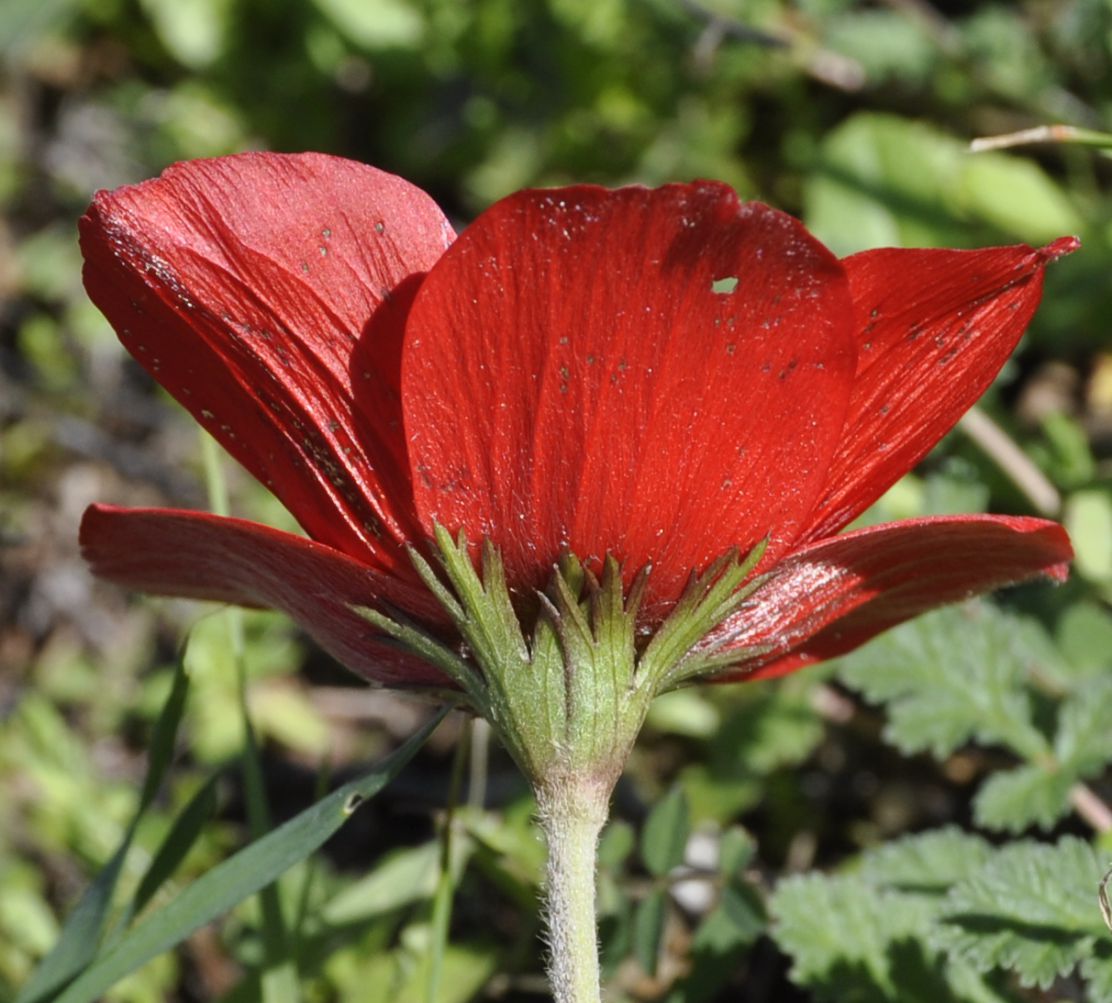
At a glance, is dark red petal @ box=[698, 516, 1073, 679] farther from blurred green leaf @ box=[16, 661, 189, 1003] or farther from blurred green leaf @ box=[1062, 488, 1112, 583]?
blurred green leaf @ box=[1062, 488, 1112, 583]

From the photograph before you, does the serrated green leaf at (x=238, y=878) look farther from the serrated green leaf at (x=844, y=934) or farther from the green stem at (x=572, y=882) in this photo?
the serrated green leaf at (x=844, y=934)

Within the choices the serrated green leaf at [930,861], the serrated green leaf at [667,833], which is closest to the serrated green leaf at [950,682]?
the serrated green leaf at [930,861]

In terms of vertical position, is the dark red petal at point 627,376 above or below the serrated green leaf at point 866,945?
above

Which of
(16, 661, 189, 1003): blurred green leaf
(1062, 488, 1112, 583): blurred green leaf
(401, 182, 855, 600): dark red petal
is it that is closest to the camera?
(401, 182, 855, 600): dark red petal

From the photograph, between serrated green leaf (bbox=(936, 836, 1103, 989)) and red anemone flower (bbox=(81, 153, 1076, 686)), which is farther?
serrated green leaf (bbox=(936, 836, 1103, 989))

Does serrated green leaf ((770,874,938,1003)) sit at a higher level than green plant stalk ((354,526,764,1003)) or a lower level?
lower

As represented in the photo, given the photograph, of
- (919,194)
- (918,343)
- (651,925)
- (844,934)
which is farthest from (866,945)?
(919,194)

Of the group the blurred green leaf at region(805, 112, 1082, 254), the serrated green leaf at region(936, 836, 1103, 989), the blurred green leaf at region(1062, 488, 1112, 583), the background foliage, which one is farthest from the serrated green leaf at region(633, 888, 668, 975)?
the blurred green leaf at region(805, 112, 1082, 254)

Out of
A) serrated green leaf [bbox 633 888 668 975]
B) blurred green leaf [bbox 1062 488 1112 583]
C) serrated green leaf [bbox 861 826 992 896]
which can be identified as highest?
blurred green leaf [bbox 1062 488 1112 583]

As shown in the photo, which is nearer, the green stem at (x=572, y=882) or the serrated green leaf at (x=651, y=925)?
the green stem at (x=572, y=882)
